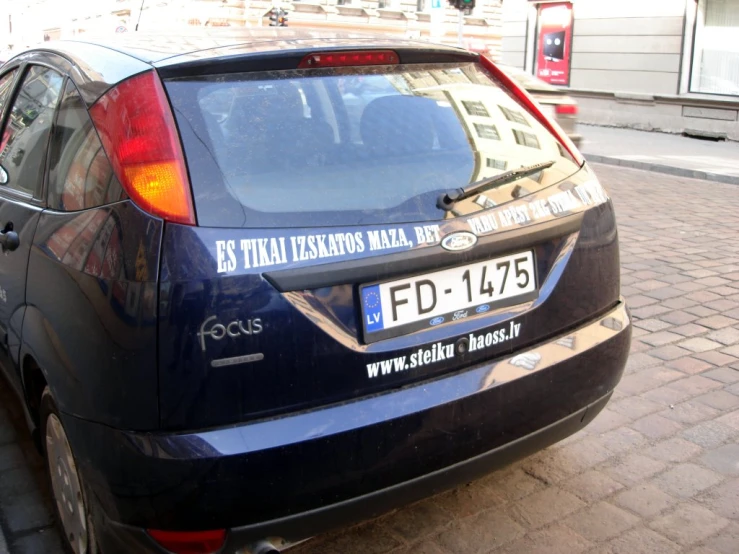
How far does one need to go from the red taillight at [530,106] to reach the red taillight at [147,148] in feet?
4.23

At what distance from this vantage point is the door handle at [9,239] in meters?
2.72

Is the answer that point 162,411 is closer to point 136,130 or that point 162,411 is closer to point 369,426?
point 369,426

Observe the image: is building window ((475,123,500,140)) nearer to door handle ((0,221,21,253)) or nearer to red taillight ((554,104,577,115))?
door handle ((0,221,21,253))

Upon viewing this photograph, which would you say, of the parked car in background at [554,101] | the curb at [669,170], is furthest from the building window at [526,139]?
the parked car in background at [554,101]

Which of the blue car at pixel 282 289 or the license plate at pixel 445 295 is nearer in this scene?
the blue car at pixel 282 289

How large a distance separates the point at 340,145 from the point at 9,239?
1194 millimetres

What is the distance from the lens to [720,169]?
13.1 metres

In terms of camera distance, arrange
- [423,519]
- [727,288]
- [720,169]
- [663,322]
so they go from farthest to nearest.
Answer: [720,169], [727,288], [663,322], [423,519]

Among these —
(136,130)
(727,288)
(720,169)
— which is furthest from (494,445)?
(720,169)

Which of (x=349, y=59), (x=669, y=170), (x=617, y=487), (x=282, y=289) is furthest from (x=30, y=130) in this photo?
(x=669, y=170)

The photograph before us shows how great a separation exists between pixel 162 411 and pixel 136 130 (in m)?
0.73

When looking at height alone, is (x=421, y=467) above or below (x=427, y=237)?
below

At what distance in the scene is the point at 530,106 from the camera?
3023 mm

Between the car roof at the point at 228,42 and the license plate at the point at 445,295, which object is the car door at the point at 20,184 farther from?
the license plate at the point at 445,295
